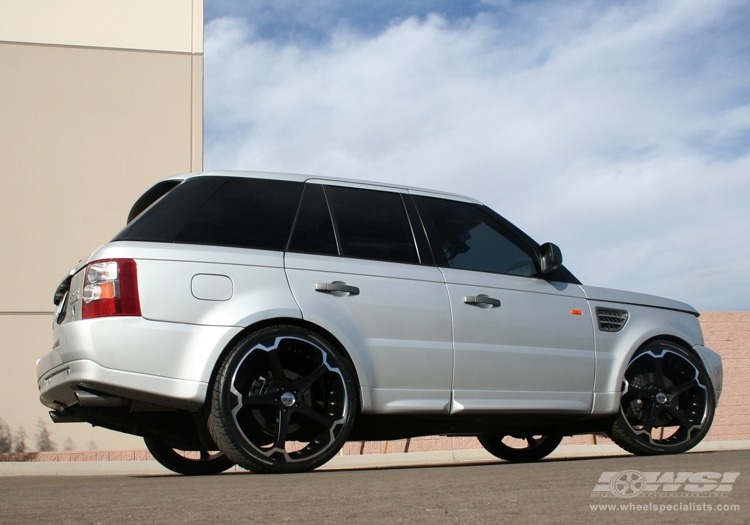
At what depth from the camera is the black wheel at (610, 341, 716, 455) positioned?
235 inches

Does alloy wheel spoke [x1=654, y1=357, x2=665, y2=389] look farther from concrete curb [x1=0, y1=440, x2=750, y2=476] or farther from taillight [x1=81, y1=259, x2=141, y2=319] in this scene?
concrete curb [x1=0, y1=440, x2=750, y2=476]

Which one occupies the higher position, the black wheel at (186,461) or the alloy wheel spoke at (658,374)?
the alloy wheel spoke at (658,374)

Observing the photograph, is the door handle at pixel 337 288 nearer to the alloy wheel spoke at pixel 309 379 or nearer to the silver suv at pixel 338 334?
the silver suv at pixel 338 334

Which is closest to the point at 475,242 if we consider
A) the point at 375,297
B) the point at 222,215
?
the point at 375,297

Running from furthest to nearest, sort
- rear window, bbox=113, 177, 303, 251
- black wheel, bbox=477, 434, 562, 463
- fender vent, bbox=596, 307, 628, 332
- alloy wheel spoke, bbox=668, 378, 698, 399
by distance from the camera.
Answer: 1. black wheel, bbox=477, 434, 562, 463
2. alloy wheel spoke, bbox=668, 378, 698, 399
3. fender vent, bbox=596, 307, 628, 332
4. rear window, bbox=113, 177, 303, 251

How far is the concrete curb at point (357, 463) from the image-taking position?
10.9 m

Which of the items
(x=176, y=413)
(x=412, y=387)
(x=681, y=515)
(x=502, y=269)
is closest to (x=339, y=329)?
(x=412, y=387)

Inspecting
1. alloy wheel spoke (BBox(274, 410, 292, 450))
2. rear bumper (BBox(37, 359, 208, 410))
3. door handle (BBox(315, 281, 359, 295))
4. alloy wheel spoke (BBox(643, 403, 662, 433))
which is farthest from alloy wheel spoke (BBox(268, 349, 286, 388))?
alloy wheel spoke (BBox(643, 403, 662, 433))

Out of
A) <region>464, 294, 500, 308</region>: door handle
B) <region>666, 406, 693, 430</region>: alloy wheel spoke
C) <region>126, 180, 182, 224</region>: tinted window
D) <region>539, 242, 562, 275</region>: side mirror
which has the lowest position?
<region>666, 406, 693, 430</region>: alloy wheel spoke

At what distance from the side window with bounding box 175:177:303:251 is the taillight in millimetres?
354

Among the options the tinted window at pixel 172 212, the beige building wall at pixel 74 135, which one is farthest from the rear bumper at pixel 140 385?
the beige building wall at pixel 74 135

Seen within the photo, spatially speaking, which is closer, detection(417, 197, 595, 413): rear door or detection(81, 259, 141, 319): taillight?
detection(81, 259, 141, 319): taillight

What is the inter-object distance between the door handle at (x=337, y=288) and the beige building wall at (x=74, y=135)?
34.1ft

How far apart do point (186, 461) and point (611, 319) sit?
3.12 metres
